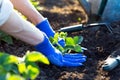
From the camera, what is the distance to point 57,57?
2.13 metres

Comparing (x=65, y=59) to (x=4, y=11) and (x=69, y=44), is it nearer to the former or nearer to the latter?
(x=69, y=44)

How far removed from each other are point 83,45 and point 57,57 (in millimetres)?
371

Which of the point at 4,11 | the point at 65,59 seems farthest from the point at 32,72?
the point at 65,59

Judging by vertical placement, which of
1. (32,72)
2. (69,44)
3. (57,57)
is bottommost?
(32,72)

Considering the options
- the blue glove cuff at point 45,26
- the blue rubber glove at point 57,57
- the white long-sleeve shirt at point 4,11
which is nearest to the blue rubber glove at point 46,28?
the blue glove cuff at point 45,26

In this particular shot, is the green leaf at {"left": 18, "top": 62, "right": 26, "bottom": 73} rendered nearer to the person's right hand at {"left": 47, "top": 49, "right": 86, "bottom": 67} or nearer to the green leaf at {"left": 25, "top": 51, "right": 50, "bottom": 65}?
the green leaf at {"left": 25, "top": 51, "right": 50, "bottom": 65}

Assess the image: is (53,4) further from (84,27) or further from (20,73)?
(20,73)

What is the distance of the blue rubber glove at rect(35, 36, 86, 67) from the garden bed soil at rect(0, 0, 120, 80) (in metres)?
0.03

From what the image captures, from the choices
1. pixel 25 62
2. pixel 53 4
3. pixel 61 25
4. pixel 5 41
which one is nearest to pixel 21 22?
pixel 5 41

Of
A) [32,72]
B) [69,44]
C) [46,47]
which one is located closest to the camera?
[32,72]

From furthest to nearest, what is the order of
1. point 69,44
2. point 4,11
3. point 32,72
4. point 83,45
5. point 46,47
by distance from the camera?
point 83,45
point 69,44
point 46,47
point 4,11
point 32,72

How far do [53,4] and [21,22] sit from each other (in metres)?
1.53

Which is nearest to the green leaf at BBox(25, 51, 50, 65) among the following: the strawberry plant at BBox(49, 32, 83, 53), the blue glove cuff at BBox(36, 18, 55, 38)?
the strawberry plant at BBox(49, 32, 83, 53)

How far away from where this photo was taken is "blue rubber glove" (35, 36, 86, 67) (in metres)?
2.08
